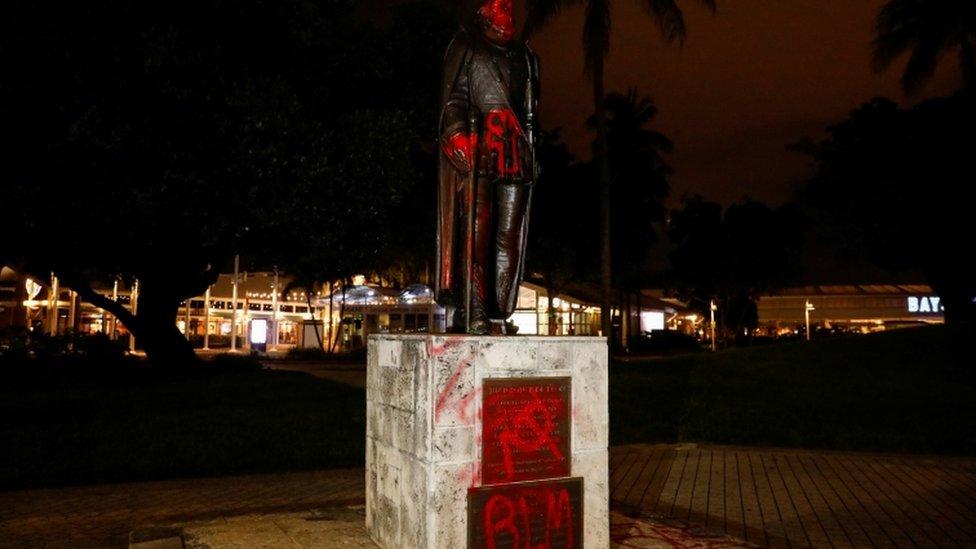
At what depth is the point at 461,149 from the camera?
492 centimetres

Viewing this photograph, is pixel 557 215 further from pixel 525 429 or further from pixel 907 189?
pixel 525 429

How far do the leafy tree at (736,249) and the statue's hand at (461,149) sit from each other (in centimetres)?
4454

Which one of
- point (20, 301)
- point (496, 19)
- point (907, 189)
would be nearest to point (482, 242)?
point (496, 19)

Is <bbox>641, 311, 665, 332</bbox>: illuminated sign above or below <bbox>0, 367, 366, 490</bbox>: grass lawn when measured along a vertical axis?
Result: above

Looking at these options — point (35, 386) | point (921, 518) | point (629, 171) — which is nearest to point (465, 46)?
point (921, 518)

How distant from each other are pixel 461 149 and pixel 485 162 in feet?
0.61

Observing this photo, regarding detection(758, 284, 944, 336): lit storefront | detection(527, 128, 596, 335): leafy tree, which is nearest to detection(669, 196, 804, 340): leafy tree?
detection(527, 128, 596, 335): leafy tree

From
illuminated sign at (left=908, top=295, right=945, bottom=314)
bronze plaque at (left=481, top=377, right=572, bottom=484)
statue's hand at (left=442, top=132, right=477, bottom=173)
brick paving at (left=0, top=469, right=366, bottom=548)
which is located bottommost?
brick paving at (left=0, top=469, right=366, bottom=548)

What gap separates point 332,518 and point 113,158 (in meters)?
8.49

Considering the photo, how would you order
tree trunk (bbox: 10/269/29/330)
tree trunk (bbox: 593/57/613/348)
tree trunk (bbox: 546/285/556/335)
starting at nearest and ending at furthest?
1. tree trunk (bbox: 593/57/613/348)
2. tree trunk (bbox: 10/269/29/330)
3. tree trunk (bbox: 546/285/556/335)

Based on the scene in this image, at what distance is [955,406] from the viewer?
533 inches

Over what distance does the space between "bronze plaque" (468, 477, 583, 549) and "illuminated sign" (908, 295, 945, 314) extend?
74843 millimetres

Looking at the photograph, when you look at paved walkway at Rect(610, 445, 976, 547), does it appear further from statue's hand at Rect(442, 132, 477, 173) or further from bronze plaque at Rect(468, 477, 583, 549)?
statue's hand at Rect(442, 132, 477, 173)

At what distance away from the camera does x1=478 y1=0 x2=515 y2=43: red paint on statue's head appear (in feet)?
16.5
